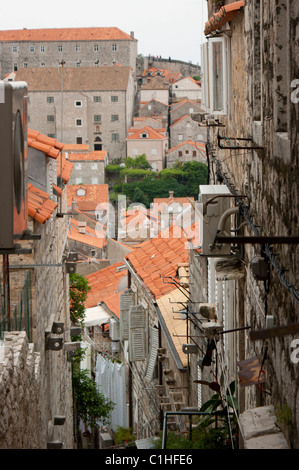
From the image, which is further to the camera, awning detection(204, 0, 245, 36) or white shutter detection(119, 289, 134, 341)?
white shutter detection(119, 289, 134, 341)

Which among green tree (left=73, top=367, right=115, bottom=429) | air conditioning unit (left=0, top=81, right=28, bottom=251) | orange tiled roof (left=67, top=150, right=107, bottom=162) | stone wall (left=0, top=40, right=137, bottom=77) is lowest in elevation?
green tree (left=73, top=367, right=115, bottom=429)

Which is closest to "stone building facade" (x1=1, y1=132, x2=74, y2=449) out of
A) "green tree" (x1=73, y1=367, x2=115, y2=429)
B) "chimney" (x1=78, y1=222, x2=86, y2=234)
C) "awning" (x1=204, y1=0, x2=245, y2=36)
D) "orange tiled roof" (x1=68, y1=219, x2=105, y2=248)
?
"awning" (x1=204, y1=0, x2=245, y2=36)

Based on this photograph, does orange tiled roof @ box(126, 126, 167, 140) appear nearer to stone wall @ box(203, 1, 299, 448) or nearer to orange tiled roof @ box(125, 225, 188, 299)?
orange tiled roof @ box(125, 225, 188, 299)

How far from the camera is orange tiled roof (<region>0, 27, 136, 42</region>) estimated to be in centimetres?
10262

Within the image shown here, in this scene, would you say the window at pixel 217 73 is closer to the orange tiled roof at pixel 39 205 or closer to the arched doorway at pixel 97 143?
the orange tiled roof at pixel 39 205

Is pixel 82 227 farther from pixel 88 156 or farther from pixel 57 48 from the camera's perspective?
pixel 57 48

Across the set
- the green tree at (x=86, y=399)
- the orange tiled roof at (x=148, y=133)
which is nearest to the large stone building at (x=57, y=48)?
the orange tiled roof at (x=148, y=133)

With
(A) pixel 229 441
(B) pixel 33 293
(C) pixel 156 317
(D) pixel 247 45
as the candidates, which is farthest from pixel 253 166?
(C) pixel 156 317

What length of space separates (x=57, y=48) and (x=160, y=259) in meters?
87.8

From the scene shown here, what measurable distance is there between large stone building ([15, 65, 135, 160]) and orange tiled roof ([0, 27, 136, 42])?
54.6 ft

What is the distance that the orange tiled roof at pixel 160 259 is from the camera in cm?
1731

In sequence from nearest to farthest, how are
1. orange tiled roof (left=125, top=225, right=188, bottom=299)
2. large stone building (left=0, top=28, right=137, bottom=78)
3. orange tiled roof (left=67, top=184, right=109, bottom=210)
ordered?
orange tiled roof (left=125, top=225, right=188, bottom=299), orange tiled roof (left=67, top=184, right=109, bottom=210), large stone building (left=0, top=28, right=137, bottom=78)
